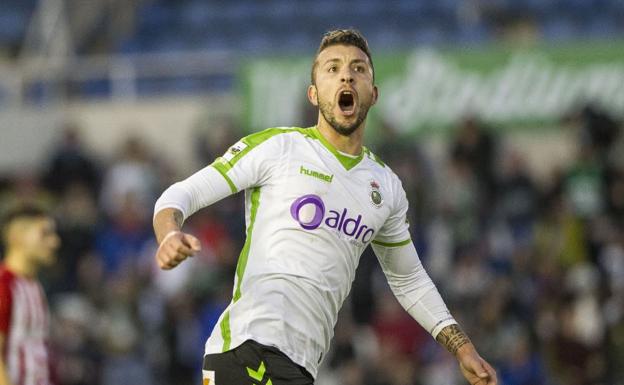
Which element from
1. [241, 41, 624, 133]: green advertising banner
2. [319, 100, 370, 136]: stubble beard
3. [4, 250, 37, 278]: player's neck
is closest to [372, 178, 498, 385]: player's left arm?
[319, 100, 370, 136]: stubble beard

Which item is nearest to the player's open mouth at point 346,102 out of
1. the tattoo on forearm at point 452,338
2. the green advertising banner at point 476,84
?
the tattoo on forearm at point 452,338

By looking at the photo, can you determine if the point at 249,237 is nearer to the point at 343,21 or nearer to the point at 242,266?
the point at 242,266

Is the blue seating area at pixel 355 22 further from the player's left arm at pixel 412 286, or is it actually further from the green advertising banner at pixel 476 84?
the player's left arm at pixel 412 286

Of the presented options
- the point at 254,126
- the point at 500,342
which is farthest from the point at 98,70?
the point at 500,342

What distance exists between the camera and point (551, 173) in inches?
551

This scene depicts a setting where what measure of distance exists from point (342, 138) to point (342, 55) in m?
0.37

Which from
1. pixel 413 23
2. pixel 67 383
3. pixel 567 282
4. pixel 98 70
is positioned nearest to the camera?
pixel 67 383

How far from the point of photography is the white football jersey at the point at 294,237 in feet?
17.8

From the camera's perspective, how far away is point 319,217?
18.1ft

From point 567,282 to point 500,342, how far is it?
109 cm

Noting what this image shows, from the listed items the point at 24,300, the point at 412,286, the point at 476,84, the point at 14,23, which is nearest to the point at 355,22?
the point at 476,84

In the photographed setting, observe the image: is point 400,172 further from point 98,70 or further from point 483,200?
point 98,70

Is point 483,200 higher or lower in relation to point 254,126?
lower

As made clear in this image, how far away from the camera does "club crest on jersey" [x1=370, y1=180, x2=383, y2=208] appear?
18.7 feet
